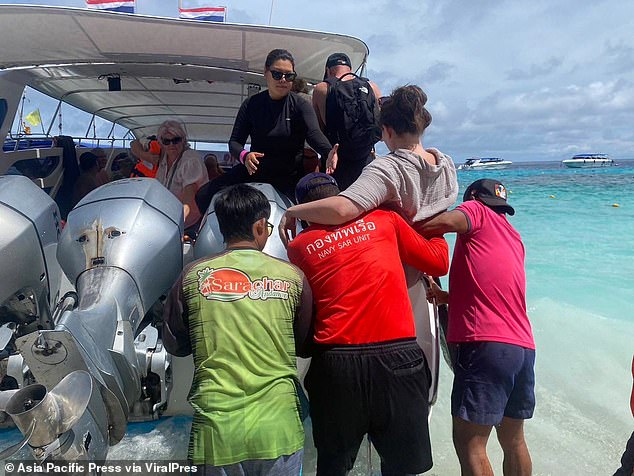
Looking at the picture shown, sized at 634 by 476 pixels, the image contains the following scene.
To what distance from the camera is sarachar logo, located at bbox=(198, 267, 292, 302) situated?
5.36 ft

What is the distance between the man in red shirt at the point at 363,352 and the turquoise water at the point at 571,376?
124cm

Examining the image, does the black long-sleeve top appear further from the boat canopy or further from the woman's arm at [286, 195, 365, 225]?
the woman's arm at [286, 195, 365, 225]

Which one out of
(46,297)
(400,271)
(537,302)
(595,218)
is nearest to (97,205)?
(46,297)

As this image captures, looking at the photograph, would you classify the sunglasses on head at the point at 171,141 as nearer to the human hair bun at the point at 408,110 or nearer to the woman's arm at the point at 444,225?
the human hair bun at the point at 408,110

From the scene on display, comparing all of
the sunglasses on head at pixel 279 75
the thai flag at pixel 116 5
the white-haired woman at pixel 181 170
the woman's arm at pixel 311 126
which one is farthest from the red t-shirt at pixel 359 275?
the thai flag at pixel 116 5

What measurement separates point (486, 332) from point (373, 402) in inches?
26.0

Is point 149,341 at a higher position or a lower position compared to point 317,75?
lower

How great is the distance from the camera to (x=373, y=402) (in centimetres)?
177

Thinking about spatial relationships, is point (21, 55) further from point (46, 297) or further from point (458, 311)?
point (458, 311)

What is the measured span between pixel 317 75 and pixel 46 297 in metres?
2.99

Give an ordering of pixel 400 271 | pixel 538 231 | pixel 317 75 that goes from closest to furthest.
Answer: pixel 400 271
pixel 317 75
pixel 538 231

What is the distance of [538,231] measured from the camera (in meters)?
15.5

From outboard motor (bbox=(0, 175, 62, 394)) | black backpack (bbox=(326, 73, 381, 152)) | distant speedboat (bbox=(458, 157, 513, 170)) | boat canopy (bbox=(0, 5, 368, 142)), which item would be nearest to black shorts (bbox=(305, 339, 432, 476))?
outboard motor (bbox=(0, 175, 62, 394))

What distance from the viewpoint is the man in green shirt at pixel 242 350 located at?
1.55 metres
